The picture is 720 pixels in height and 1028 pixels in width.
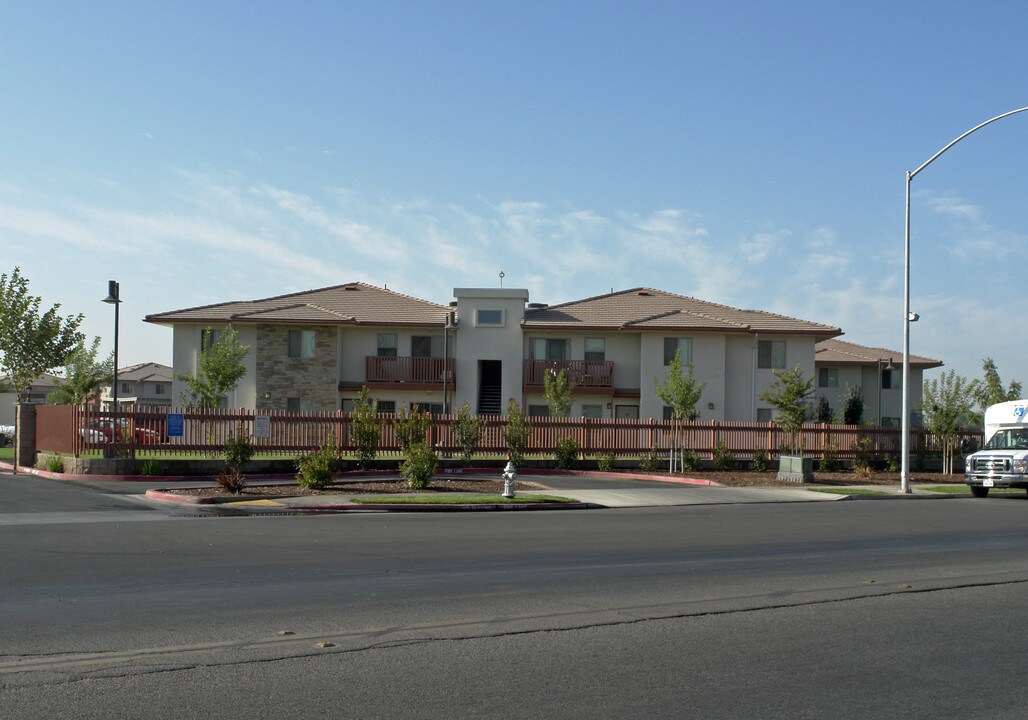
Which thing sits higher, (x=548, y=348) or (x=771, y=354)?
(x=548, y=348)

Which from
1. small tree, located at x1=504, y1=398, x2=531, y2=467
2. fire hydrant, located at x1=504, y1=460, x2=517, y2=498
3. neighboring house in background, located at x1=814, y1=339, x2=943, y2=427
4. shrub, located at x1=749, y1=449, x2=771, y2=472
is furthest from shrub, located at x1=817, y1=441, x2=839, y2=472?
neighboring house in background, located at x1=814, y1=339, x2=943, y2=427

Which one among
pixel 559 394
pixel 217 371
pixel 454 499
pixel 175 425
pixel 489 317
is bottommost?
pixel 454 499

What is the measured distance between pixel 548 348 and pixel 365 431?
18.0m

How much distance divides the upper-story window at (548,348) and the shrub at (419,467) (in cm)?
2164

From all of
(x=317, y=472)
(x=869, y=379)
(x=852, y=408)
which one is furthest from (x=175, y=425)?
(x=869, y=379)

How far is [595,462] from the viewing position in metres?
33.7

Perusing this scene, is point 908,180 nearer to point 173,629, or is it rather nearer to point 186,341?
point 173,629

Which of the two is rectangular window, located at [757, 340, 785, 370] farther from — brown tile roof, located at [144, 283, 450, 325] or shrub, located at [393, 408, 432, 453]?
shrub, located at [393, 408, 432, 453]

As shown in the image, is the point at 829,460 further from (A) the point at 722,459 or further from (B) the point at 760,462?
(A) the point at 722,459

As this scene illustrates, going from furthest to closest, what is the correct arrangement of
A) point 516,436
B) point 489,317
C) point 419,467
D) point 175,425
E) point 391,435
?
1. point 489,317
2. point 391,435
3. point 516,436
4. point 175,425
5. point 419,467

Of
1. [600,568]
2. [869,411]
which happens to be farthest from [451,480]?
[869,411]

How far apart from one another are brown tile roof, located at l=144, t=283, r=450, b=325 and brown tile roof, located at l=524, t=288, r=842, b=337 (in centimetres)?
535

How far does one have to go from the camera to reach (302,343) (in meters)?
44.8

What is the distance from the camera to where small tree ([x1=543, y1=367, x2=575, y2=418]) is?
40.6 m
